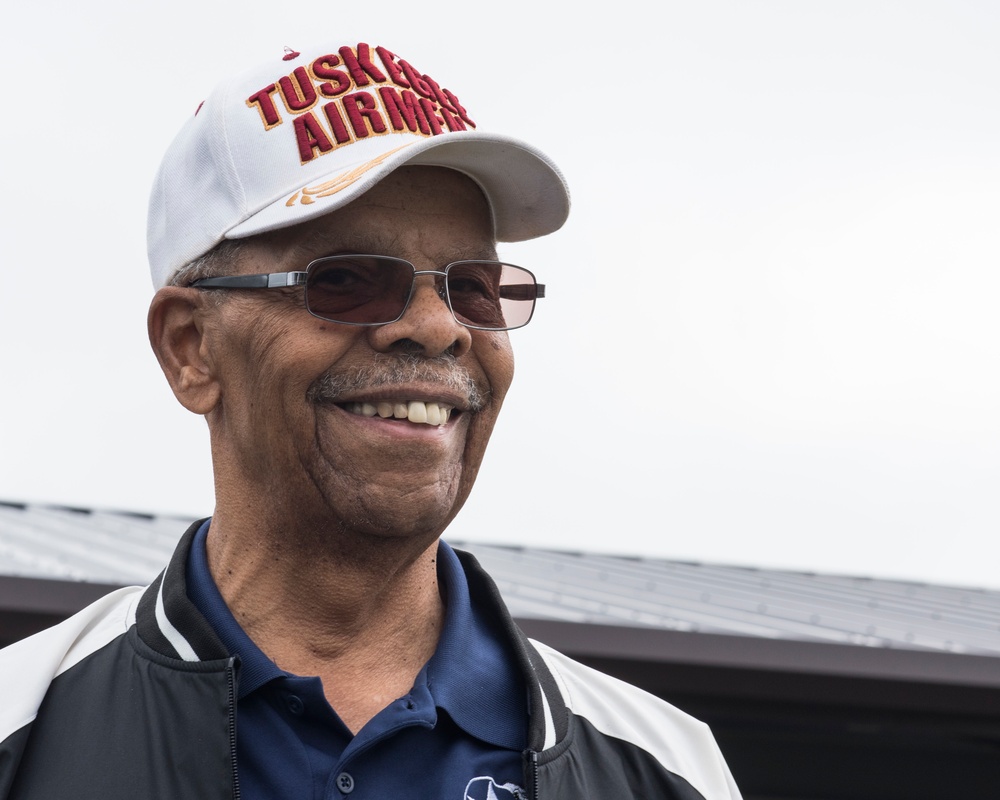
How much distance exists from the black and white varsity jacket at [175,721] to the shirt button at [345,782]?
0.15 metres

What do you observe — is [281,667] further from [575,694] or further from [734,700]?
[734,700]

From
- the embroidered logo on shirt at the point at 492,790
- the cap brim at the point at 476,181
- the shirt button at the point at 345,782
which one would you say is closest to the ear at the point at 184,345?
the cap brim at the point at 476,181

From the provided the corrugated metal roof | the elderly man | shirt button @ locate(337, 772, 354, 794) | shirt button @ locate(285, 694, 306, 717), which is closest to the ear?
the elderly man

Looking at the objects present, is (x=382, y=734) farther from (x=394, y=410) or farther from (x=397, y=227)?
(x=397, y=227)

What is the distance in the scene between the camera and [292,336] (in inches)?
67.6

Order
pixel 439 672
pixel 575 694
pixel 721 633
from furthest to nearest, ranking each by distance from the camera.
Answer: pixel 721 633 < pixel 575 694 < pixel 439 672

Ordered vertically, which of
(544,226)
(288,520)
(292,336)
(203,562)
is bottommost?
(203,562)

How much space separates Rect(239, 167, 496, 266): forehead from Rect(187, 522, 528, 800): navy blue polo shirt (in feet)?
2.00

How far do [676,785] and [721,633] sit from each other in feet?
8.26

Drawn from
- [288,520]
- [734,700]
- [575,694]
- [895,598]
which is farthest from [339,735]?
[895,598]

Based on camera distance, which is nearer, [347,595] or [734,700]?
[347,595]

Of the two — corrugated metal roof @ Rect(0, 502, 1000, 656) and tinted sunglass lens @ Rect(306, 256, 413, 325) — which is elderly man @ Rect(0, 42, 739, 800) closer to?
tinted sunglass lens @ Rect(306, 256, 413, 325)

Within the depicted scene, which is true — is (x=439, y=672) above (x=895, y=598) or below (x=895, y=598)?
above

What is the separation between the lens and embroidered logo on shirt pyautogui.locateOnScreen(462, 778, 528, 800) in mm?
1712
